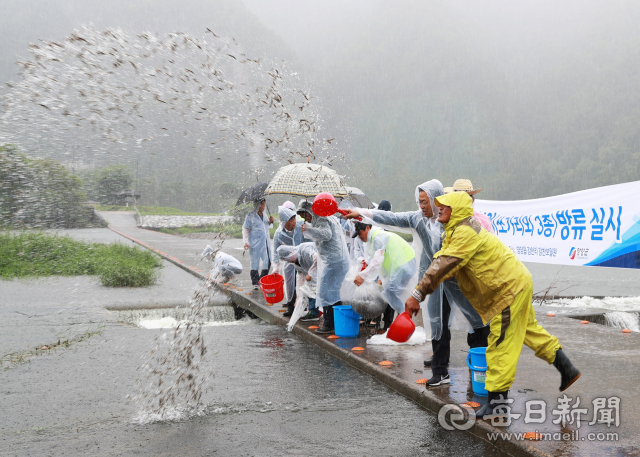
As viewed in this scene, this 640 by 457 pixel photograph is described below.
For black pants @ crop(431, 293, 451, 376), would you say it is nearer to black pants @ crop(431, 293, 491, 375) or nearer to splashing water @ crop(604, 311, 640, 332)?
black pants @ crop(431, 293, 491, 375)

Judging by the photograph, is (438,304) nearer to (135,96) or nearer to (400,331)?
(400,331)

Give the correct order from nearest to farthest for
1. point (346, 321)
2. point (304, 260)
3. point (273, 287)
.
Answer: point (346, 321) → point (304, 260) → point (273, 287)

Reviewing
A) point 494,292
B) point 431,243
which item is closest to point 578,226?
point 431,243

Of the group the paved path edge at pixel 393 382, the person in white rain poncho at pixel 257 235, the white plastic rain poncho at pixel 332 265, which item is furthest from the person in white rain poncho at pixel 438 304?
the person in white rain poncho at pixel 257 235

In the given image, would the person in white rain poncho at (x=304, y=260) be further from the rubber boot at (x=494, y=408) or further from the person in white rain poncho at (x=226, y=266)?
the rubber boot at (x=494, y=408)

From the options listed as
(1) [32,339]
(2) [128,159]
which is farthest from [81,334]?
(2) [128,159]

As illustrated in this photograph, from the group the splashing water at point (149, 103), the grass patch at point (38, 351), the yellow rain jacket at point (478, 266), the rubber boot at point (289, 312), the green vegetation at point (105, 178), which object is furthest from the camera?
the rubber boot at point (289, 312)

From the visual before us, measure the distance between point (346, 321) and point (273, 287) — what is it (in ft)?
6.05

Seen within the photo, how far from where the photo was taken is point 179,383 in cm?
514

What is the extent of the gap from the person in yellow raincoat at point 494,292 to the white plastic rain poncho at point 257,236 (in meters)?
7.49

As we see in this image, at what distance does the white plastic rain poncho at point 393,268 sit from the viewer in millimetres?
6680

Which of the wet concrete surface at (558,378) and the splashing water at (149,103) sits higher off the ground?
the splashing water at (149,103)

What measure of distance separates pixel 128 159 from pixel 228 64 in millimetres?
Result: 1365

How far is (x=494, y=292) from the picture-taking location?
394cm
